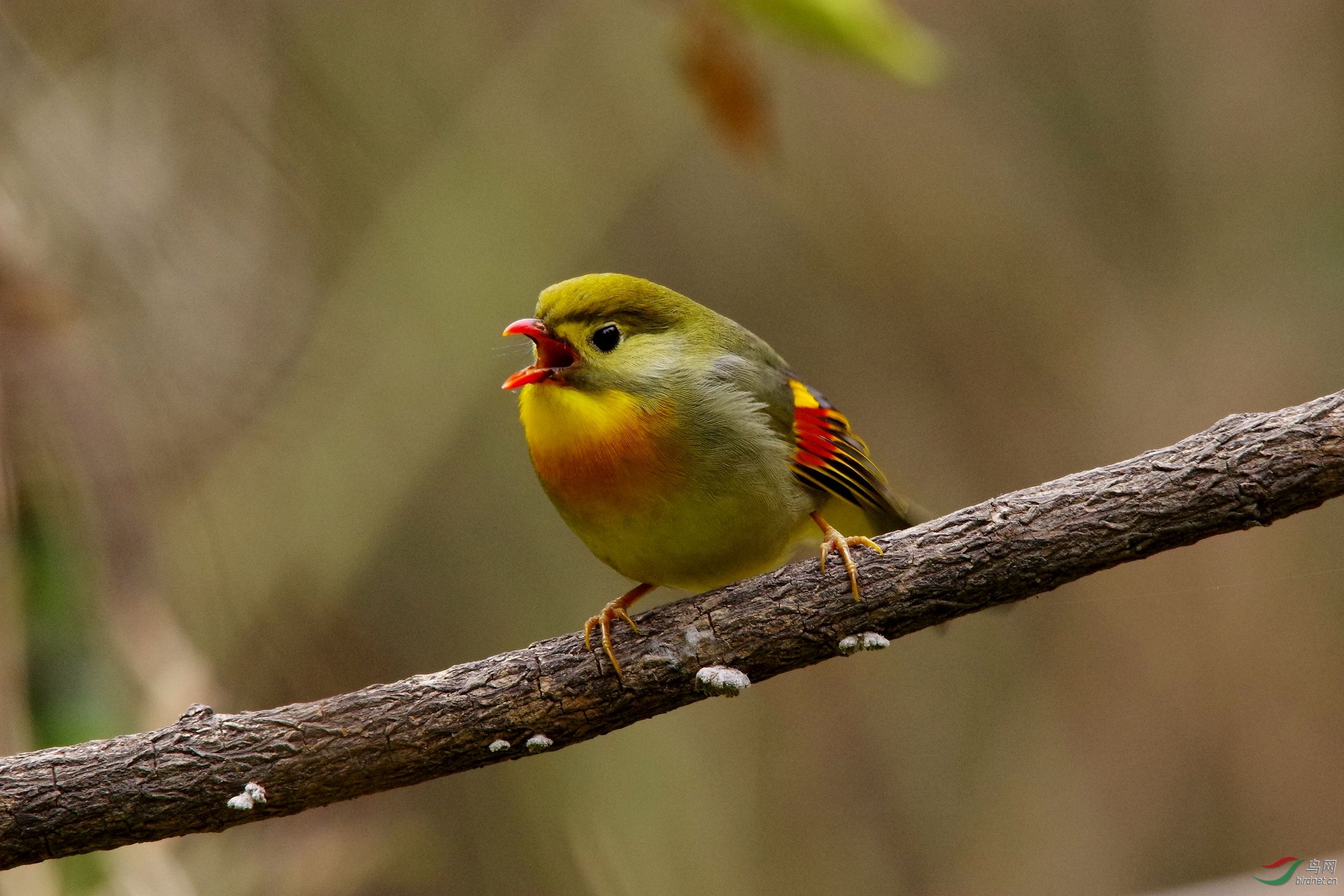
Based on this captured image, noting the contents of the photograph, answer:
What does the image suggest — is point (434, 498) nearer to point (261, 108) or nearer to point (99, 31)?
point (261, 108)

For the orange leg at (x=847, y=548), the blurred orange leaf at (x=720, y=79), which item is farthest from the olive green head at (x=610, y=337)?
the orange leg at (x=847, y=548)

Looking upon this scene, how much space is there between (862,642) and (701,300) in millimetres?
4080

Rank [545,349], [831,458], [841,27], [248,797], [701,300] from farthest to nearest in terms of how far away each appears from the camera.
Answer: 1. [701,300]
2. [831,458]
3. [545,349]
4. [841,27]
5. [248,797]

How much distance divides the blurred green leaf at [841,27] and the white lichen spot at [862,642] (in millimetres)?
1467

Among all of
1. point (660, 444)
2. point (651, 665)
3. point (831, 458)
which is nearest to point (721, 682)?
point (651, 665)

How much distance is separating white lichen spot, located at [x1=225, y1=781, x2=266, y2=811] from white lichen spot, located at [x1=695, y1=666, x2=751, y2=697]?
111 centimetres

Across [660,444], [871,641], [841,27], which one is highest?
[841,27]

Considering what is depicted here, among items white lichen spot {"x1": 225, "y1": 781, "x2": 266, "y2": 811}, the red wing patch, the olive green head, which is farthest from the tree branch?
the olive green head

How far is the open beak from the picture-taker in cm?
358

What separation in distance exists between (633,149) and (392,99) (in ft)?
4.10

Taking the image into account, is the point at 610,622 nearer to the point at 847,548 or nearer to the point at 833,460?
the point at 847,548

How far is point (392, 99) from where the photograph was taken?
5.91 metres

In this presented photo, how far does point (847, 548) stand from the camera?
326cm

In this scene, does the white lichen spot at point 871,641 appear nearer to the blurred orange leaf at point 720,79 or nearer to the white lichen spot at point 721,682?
the white lichen spot at point 721,682
